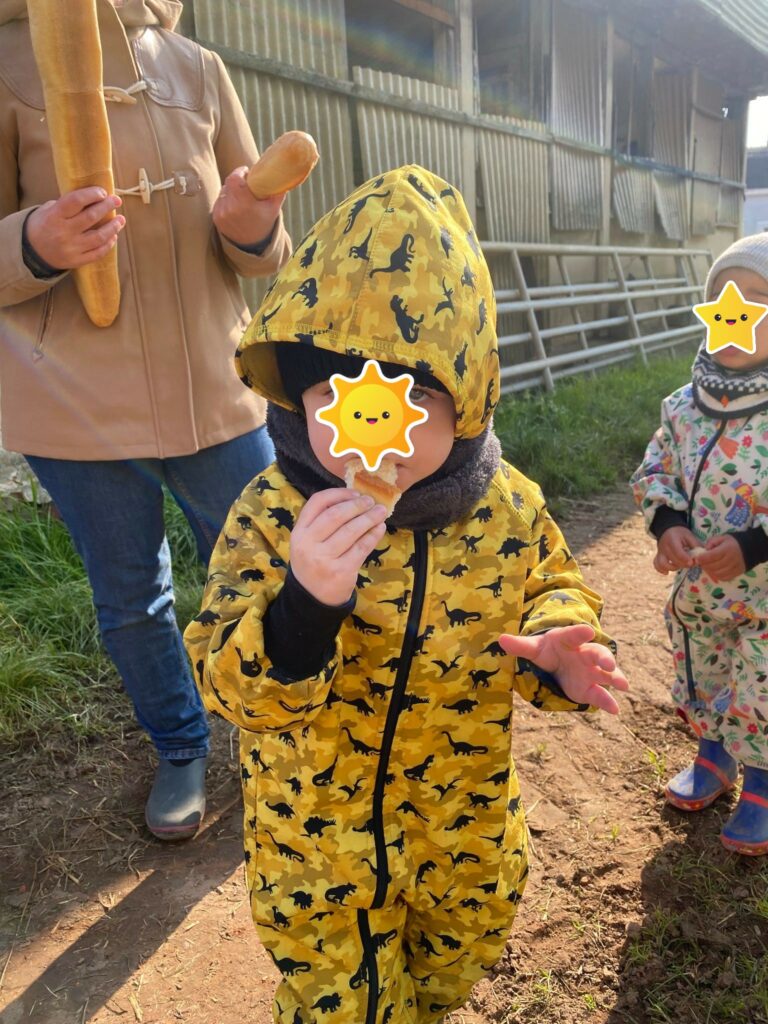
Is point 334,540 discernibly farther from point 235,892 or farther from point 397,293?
point 235,892

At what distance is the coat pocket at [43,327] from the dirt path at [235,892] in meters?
1.29

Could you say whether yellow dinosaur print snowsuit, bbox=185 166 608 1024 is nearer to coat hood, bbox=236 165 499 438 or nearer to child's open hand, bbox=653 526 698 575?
coat hood, bbox=236 165 499 438

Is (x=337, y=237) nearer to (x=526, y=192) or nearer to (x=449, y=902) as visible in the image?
(x=449, y=902)

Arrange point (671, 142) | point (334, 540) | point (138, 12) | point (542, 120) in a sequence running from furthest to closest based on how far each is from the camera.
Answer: point (671, 142)
point (542, 120)
point (138, 12)
point (334, 540)

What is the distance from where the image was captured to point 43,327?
5.40ft

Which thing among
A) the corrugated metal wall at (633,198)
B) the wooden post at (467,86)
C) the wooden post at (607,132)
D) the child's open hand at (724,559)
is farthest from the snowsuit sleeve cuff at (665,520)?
the corrugated metal wall at (633,198)

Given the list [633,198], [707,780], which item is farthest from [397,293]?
[633,198]

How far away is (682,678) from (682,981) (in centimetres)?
72

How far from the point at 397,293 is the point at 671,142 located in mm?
11016

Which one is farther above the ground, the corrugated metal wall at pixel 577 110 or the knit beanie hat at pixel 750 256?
the corrugated metal wall at pixel 577 110

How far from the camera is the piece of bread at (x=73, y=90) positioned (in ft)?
4.46

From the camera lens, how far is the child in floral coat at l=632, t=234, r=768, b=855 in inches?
71.3

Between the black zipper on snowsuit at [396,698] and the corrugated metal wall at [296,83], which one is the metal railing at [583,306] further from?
the black zipper on snowsuit at [396,698]

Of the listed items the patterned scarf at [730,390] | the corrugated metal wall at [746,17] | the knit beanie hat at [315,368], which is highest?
the corrugated metal wall at [746,17]
